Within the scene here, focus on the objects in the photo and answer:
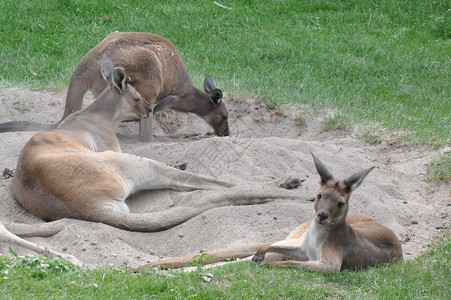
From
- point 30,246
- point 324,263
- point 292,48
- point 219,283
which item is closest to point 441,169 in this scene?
point 324,263

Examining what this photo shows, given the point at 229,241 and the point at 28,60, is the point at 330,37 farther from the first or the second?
the point at 229,241

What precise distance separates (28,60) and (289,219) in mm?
6686

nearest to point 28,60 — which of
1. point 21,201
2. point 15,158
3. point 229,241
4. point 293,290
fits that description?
point 15,158

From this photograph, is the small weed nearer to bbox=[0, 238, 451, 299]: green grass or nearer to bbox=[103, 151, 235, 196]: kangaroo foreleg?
bbox=[103, 151, 235, 196]: kangaroo foreleg

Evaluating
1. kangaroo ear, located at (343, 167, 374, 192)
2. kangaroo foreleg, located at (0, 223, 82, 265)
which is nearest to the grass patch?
kangaroo ear, located at (343, 167, 374, 192)

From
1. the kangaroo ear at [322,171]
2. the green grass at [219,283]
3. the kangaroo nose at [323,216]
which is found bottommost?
the green grass at [219,283]

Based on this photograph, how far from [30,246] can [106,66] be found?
3538 millimetres

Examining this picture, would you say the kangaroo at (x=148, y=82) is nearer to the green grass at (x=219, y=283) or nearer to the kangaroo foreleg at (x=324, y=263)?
the green grass at (x=219, y=283)

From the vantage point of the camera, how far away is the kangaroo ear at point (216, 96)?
10.5m

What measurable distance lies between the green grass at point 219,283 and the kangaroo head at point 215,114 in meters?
5.25

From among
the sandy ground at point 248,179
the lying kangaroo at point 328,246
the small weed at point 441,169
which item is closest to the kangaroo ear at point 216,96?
the sandy ground at point 248,179

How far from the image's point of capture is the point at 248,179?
7.94 meters

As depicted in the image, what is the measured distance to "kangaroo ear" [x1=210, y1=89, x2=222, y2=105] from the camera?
34.3 feet

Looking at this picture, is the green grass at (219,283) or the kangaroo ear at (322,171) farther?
the kangaroo ear at (322,171)
